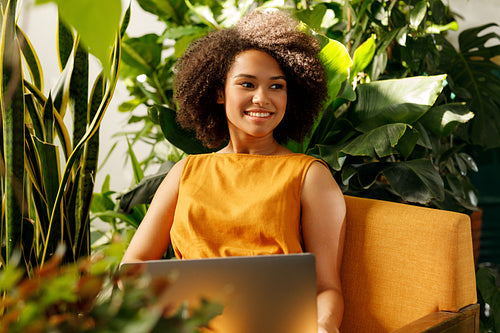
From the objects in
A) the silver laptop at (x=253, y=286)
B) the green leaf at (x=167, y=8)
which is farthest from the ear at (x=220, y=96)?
the green leaf at (x=167, y=8)

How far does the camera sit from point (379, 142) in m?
1.33

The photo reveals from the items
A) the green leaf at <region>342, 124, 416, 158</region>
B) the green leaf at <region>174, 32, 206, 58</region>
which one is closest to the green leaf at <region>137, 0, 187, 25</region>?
the green leaf at <region>174, 32, 206, 58</region>

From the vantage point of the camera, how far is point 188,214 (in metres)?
1.13

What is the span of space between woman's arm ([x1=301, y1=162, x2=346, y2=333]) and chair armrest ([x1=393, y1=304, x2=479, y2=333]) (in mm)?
169

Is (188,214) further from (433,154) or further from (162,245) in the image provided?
(433,154)

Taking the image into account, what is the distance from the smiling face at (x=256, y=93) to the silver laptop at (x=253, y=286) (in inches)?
20.3

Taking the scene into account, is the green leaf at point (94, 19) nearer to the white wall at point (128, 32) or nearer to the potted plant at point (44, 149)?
the potted plant at point (44, 149)

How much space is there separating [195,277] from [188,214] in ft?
1.40

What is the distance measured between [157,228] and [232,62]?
0.47 meters

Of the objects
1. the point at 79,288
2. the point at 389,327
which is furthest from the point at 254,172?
the point at 79,288

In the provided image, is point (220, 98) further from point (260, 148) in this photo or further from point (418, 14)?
point (418, 14)

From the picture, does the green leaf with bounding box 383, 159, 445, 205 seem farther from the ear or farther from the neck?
the ear

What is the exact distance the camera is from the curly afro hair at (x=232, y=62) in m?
1.25

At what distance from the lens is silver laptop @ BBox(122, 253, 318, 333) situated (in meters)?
0.71
